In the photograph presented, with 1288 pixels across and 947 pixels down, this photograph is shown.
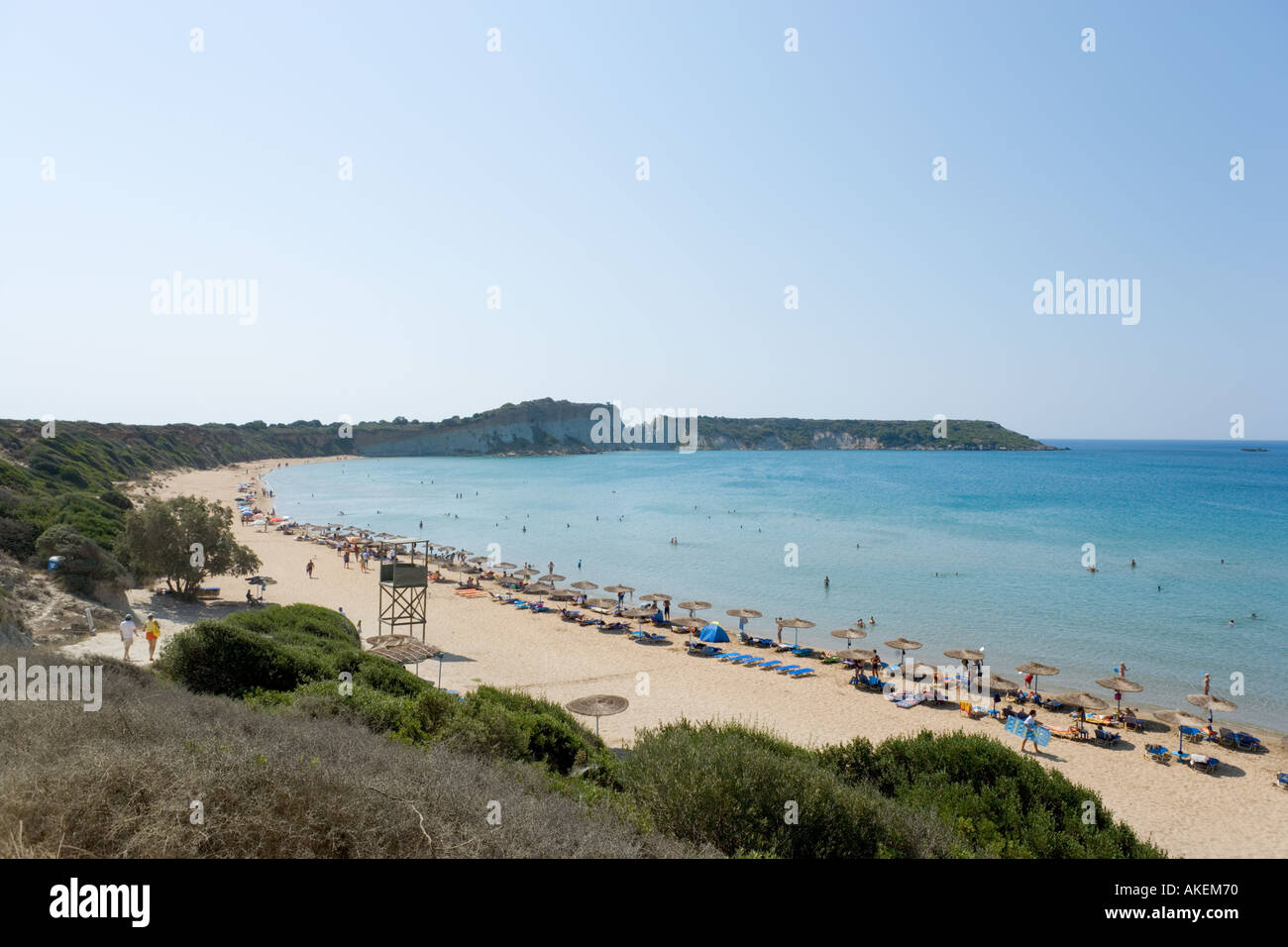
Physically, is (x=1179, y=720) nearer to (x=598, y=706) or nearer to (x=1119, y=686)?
(x=1119, y=686)

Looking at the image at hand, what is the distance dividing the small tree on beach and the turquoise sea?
19416mm

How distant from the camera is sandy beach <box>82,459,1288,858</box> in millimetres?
13008

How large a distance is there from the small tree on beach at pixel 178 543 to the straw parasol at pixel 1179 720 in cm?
2983

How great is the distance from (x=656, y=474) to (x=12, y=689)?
113017 millimetres

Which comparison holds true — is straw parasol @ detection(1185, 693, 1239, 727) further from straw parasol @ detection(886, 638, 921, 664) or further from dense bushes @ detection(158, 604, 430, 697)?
dense bushes @ detection(158, 604, 430, 697)

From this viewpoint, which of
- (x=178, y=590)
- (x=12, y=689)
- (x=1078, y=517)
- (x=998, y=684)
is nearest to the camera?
(x=12, y=689)

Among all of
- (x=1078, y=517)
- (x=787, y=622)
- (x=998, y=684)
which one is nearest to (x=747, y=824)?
(x=998, y=684)

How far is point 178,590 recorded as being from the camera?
79.4ft

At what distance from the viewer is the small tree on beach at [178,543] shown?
22516mm

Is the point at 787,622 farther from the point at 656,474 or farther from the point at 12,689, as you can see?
the point at 656,474

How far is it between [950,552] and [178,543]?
42469mm

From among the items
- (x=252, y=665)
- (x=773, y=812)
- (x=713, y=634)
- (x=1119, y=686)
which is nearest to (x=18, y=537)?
(x=252, y=665)

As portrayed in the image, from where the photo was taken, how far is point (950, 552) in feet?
144
